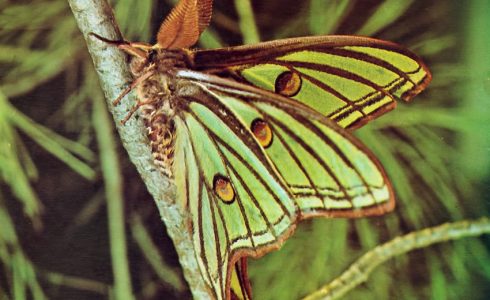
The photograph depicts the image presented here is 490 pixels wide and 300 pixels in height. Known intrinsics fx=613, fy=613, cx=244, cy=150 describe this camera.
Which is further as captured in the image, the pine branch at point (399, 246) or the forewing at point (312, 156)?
the pine branch at point (399, 246)

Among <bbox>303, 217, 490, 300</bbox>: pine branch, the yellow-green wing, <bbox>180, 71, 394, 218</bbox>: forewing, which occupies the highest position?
the yellow-green wing

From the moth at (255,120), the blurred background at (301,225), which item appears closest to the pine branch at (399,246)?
the blurred background at (301,225)

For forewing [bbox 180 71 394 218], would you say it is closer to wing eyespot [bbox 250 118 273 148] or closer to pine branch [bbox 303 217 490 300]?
wing eyespot [bbox 250 118 273 148]

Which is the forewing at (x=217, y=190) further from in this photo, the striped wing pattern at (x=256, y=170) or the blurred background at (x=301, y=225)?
the blurred background at (x=301, y=225)

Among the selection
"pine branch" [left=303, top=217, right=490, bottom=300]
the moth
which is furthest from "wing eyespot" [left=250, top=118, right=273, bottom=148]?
"pine branch" [left=303, top=217, right=490, bottom=300]

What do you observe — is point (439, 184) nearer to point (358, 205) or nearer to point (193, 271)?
point (358, 205)

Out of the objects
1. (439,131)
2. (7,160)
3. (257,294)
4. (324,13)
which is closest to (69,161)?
(7,160)

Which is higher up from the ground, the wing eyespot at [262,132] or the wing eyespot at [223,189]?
the wing eyespot at [262,132]
